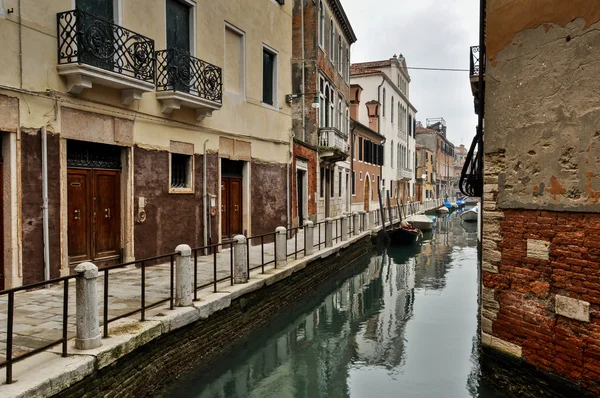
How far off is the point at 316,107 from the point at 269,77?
4.04m

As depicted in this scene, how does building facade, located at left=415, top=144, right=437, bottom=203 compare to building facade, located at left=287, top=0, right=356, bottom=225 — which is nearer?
building facade, located at left=287, top=0, right=356, bottom=225

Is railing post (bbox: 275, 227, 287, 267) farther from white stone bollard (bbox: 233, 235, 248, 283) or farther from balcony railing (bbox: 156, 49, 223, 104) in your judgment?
balcony railing (bbox: 156, 49, 223, 104)

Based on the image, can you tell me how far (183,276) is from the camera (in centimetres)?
593

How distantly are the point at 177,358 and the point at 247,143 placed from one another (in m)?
6.92

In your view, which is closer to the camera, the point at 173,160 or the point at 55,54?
the point at 55,54

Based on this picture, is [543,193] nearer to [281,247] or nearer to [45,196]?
[281,247]

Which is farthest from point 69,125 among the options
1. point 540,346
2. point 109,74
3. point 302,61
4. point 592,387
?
point 302,61

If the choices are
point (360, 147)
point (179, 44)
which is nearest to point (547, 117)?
point (179, 44)

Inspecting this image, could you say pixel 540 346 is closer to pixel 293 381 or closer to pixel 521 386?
pixel 521 386

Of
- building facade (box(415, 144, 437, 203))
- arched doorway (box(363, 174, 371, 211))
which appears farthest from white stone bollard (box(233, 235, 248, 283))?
building facade (box(415, 144, 437, 203))

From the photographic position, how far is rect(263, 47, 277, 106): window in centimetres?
1290

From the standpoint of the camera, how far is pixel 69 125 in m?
A: 7.12

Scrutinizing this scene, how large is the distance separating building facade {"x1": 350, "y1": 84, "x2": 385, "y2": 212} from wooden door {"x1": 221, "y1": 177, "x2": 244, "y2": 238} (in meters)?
13.6

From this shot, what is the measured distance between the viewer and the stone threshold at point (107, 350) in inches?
143
